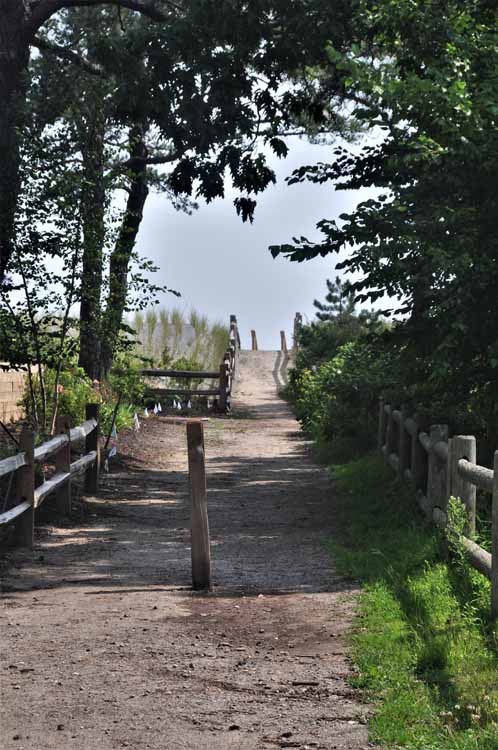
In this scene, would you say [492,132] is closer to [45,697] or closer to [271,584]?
[271,584]

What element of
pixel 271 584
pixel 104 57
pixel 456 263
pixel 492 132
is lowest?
pixel 271 584

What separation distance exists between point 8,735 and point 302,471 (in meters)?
13.5

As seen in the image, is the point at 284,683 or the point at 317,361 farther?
the point at 317,361

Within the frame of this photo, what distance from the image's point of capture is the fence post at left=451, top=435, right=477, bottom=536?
30.6 ft

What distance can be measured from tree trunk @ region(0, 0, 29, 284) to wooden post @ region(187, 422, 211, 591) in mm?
7270

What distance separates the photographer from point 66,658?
7176 millimetres

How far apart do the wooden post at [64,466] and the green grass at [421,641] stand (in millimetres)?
3402

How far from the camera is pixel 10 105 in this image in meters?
16.7

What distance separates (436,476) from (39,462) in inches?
163

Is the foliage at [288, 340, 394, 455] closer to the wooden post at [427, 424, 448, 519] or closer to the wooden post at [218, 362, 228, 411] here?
the wooden post at [427, 424, 448, 519]

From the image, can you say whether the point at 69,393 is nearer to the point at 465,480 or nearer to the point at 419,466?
the point at 419,466

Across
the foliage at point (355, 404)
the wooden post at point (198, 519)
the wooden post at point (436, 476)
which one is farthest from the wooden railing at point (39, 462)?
the foliage at point (355, 404)

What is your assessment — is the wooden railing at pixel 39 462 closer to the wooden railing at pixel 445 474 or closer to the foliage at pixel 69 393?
the foliage at pixel 69 393

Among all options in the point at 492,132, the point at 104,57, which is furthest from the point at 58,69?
the point at 492,132
